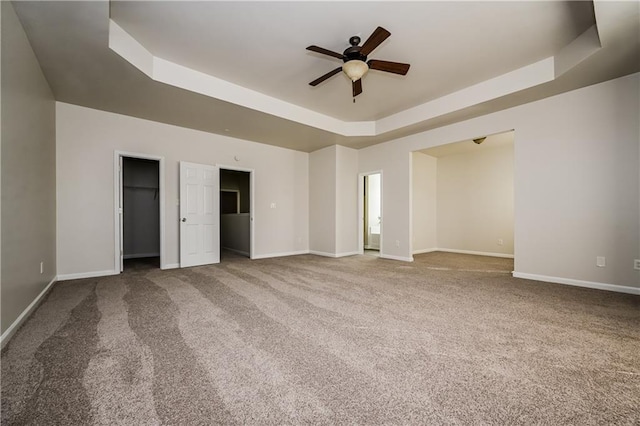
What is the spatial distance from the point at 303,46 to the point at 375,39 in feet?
3.04

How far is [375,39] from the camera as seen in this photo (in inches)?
103

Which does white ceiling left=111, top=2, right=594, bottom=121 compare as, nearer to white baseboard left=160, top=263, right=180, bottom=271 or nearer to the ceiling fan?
the ceiling fan

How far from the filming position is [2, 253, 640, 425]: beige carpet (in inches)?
52.9

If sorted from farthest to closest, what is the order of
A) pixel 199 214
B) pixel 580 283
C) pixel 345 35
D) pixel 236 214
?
pixel 236 214 < pixel 199 214 < pixel 580 283 < pixel 345 35

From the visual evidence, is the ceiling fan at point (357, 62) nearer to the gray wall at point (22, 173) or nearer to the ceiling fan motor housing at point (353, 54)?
the ceiling fan motor housing at point (353, 54)

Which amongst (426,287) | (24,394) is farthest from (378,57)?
(24,394)

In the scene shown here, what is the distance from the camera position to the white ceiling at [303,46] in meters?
2.52

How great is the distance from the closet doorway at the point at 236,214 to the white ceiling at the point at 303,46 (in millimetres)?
2368

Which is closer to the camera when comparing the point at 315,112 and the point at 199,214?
the point at 315,112

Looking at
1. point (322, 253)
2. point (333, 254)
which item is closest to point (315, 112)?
point (333, 254)

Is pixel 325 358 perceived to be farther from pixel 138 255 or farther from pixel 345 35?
pixel 138 255

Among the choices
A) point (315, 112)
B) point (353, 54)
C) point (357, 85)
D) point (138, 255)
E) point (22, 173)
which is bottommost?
point (138, 255)

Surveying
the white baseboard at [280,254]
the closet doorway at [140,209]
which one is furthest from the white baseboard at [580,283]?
the closet doorway at [140,209]

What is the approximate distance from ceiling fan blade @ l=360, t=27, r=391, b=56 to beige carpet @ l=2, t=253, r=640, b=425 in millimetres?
2711
